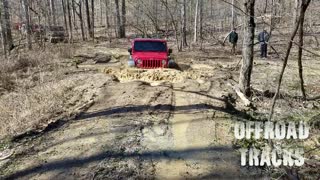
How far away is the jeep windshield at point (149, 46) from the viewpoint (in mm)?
15516

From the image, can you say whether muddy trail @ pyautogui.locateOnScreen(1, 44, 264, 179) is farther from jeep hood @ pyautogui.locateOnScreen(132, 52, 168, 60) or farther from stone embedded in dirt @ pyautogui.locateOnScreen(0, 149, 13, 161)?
jeep hood @ pyautogui.locateOnScreen(132, 52, 168, 60)

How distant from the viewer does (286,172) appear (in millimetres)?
5992

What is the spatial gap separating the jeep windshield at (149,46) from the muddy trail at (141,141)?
381cm

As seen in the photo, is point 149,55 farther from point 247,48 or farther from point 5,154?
point 5,154

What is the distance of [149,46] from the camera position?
15570mm

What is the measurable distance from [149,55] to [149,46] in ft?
1.74

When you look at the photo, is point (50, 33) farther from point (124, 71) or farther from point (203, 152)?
point (203, 152)

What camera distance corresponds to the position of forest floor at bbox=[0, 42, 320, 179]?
247 inches

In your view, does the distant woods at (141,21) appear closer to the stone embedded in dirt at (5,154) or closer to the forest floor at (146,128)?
the forest floor at (146,128)

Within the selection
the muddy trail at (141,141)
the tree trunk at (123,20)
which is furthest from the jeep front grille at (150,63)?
the tree trunk at (123,20)

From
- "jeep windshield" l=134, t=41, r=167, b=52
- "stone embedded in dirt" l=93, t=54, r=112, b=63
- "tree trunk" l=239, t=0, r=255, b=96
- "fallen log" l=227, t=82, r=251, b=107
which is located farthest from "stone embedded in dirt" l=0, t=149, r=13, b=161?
"stone embedded in dirt" l=93, t=54, r=112, b=63

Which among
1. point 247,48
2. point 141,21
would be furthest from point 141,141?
point 141,21

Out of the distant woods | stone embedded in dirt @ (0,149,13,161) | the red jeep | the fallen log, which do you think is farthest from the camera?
the distant woods

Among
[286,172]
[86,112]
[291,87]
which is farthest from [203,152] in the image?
[291,87]
